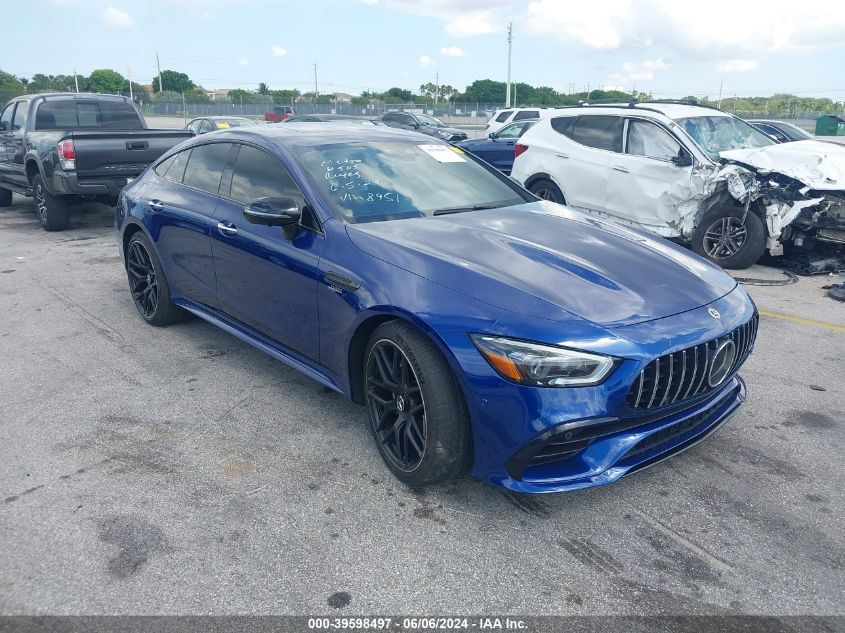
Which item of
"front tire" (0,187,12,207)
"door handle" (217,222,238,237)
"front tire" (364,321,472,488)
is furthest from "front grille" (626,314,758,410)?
"front tire" (0,187,12,207)

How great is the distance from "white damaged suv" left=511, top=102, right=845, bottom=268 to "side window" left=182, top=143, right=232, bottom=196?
479 centimetres

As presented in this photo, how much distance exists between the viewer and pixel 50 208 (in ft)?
31.4

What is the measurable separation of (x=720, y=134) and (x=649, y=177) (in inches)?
48.6

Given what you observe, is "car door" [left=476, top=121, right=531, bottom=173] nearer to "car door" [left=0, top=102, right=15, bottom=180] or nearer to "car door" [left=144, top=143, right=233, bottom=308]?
"car door" [left=0, top=102, right=15, bottom=180]

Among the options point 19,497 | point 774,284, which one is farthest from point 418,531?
point 774,284

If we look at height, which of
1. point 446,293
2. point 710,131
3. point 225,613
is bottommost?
point 225,613

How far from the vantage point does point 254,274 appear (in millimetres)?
4043

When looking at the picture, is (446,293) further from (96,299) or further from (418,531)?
(96,299)

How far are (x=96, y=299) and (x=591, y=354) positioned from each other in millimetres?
5254

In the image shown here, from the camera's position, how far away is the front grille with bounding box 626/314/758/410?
106 inches

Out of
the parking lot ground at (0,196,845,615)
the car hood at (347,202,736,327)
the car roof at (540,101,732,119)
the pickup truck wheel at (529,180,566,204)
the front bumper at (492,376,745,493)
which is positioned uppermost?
the car roof at (540,101,732,119)

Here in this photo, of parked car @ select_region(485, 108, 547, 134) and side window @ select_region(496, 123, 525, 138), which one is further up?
parked car @ select_region(485, 108, 547, 134)

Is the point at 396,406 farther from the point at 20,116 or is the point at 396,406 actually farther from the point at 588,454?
the point at 20,116

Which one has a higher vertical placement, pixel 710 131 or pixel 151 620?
pixel 710 131
